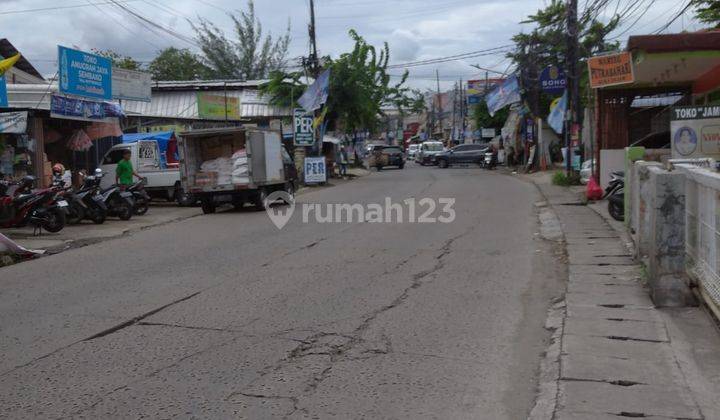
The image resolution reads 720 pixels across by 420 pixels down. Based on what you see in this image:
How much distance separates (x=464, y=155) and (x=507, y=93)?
16.8 m

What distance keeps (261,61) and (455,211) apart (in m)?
41.3

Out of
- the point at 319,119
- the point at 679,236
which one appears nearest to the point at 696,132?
the point at 679,236

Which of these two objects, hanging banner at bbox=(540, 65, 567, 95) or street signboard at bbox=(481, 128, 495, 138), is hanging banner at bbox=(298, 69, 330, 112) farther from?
street signboard at bbox=(481, 128, 495, 138)

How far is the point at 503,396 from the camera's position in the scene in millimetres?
5086

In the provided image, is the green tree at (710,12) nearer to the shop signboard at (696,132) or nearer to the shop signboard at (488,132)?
the shop signboard at (696,132)

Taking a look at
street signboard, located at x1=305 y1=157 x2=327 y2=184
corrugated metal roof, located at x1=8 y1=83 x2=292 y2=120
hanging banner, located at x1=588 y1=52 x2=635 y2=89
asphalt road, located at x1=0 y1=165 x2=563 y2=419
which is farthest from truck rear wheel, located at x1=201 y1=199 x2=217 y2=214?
corrugated metal roof, located at x1=8 y1=83 x2=292 y2=120

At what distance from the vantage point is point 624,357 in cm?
582

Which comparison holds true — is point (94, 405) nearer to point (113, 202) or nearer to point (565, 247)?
point (565, 247)

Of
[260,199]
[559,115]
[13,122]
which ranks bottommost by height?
[260,199]

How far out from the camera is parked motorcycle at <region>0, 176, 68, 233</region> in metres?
15.1

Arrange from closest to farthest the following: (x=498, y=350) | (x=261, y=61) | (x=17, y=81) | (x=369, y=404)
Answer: (x=369, y=404)
(x=498, y=350)
(x=17, y=81)
(x=261, y=61)

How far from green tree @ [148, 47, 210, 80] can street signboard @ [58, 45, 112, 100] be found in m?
40.8

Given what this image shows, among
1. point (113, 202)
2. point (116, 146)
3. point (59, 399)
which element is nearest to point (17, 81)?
point (116, 146)

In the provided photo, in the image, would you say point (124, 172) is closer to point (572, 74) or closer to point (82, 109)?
point (82, 109)
